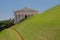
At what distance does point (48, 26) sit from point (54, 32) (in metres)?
0.04

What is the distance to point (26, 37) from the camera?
72cm

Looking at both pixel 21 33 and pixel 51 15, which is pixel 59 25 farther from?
pixel 21 33

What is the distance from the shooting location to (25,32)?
29.3 inches

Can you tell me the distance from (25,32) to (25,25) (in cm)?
4

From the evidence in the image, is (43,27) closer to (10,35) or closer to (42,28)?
(42,28)

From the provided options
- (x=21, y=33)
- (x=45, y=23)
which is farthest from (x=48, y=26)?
(x=21, y=33)

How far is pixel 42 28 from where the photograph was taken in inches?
28.0

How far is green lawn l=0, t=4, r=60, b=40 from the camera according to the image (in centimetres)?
68

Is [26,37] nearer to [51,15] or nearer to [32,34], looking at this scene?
[32,34]

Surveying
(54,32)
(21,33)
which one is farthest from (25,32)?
(54,32)

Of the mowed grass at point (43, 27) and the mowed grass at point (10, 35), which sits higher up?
the mowed grass at point (43, 27)

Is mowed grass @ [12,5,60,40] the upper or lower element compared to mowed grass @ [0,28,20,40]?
upper

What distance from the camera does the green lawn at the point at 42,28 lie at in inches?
26.9

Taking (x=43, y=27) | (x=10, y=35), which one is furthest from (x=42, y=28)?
(x=10, y=35)
